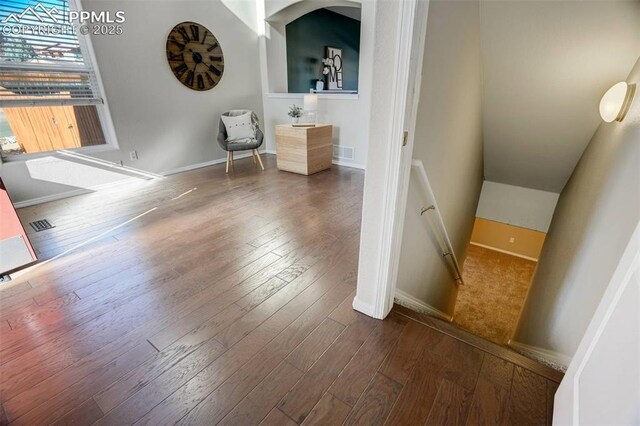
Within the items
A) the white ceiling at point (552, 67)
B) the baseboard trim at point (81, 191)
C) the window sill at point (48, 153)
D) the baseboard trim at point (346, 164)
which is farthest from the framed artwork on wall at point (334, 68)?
the window sill at point (48, 153)

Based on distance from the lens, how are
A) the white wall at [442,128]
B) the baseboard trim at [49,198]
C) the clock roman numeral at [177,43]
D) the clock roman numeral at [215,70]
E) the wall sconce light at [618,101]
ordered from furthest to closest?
1. the clock roman numeral at [215,70]
2. the clock roman numeral at [177,43]
3. the baseboard trim at [49,198]
4. the wall sconce light at [618,101]
5. the white wall at [442,128]

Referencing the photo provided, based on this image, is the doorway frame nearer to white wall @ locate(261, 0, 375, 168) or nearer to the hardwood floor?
the hardwood floor

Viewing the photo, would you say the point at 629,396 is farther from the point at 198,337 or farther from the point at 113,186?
the point at 113,186

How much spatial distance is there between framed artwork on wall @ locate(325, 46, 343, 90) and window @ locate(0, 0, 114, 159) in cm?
417

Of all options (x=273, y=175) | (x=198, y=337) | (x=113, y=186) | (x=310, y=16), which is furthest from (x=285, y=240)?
(x=310, y=16)

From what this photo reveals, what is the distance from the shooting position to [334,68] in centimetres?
627

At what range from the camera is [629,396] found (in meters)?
0.60

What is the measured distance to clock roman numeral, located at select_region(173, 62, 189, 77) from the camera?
395cm

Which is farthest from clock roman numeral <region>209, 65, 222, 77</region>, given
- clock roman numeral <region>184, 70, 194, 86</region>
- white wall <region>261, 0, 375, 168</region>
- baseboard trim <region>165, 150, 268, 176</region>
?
baseboard trim <region>165, 150, 268, 176</region>

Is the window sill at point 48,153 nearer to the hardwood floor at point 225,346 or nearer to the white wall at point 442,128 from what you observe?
the hardwood floor at point 225,346

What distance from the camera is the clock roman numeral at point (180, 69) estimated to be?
3.95 m

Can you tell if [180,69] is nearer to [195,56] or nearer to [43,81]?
[195,56]

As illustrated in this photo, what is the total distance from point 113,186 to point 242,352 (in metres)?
3.34

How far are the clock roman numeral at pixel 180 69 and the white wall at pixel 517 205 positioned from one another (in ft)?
15.6
